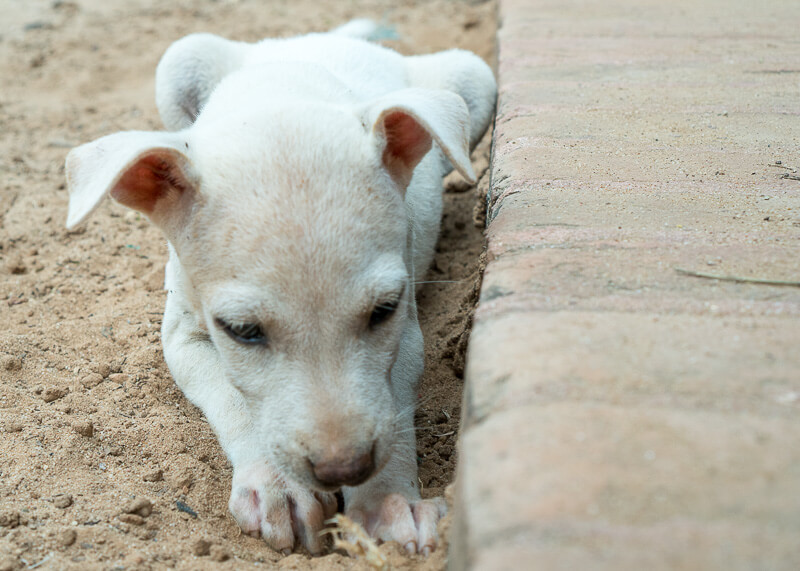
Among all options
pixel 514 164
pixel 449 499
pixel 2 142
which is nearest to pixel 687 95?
pixel 514 164

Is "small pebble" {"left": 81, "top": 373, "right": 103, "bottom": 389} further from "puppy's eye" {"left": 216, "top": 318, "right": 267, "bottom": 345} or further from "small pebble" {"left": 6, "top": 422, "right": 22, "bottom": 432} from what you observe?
"puppy's eye" {"left": 216, "top": 318, "right": 267, "bottom": 345}

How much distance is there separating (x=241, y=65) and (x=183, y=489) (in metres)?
3.08

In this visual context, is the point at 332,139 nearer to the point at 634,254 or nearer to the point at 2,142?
the point at 634,254

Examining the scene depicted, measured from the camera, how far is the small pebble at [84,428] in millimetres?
3067

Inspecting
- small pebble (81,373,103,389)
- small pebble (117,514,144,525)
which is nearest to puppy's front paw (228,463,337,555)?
small pebble (117,514,144,525)

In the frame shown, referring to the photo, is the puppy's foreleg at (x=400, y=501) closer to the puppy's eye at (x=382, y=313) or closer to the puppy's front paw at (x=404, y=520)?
the puppy's front paw at (x=404, y=520)

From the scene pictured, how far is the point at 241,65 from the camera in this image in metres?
4.94

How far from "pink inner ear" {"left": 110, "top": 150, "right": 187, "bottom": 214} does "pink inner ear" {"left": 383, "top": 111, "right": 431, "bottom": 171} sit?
2.54ft

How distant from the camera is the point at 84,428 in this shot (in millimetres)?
3076

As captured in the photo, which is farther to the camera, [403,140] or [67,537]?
[403,140]

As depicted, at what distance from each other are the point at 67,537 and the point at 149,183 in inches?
49.1

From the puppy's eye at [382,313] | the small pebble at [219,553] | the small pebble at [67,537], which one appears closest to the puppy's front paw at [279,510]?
the small pebble at [219,553]

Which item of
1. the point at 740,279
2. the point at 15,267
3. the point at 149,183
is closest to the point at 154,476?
the point at 149,183

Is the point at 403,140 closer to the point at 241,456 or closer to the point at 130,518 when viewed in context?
the point at 241,456
